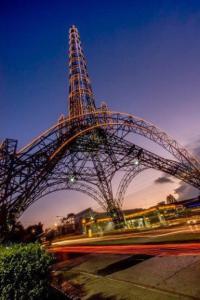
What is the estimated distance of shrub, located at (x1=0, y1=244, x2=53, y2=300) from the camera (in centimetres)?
420

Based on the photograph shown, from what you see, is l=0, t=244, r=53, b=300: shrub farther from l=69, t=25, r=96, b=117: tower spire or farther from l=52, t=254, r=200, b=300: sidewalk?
l=69, t=25, r=96, b=117: tower spire

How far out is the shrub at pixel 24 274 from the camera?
4.20 m

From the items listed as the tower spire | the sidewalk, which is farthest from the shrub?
the tower spire

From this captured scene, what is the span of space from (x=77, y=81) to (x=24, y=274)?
24.7 m

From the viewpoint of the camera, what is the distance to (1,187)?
18.0 meters

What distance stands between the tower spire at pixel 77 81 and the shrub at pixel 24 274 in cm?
1996

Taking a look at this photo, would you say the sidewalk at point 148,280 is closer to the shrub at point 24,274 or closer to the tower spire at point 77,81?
the shrub at point 24,274

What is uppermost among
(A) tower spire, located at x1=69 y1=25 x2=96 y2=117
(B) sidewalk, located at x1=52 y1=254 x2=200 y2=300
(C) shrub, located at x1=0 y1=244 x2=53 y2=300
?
(A) tower spire, located at x1=69 y1=25 x2=96 y2=117

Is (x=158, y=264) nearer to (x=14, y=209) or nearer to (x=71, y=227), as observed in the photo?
(x=14, y=209)

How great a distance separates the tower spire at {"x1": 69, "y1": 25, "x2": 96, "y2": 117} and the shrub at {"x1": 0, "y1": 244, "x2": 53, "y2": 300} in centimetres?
1996

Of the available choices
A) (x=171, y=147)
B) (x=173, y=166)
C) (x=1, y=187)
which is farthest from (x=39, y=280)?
(x=173, y=166)

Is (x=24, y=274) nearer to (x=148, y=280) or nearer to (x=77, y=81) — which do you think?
(x=148, y=280)

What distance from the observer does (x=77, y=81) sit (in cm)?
2641

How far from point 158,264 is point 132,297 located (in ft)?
6.69
